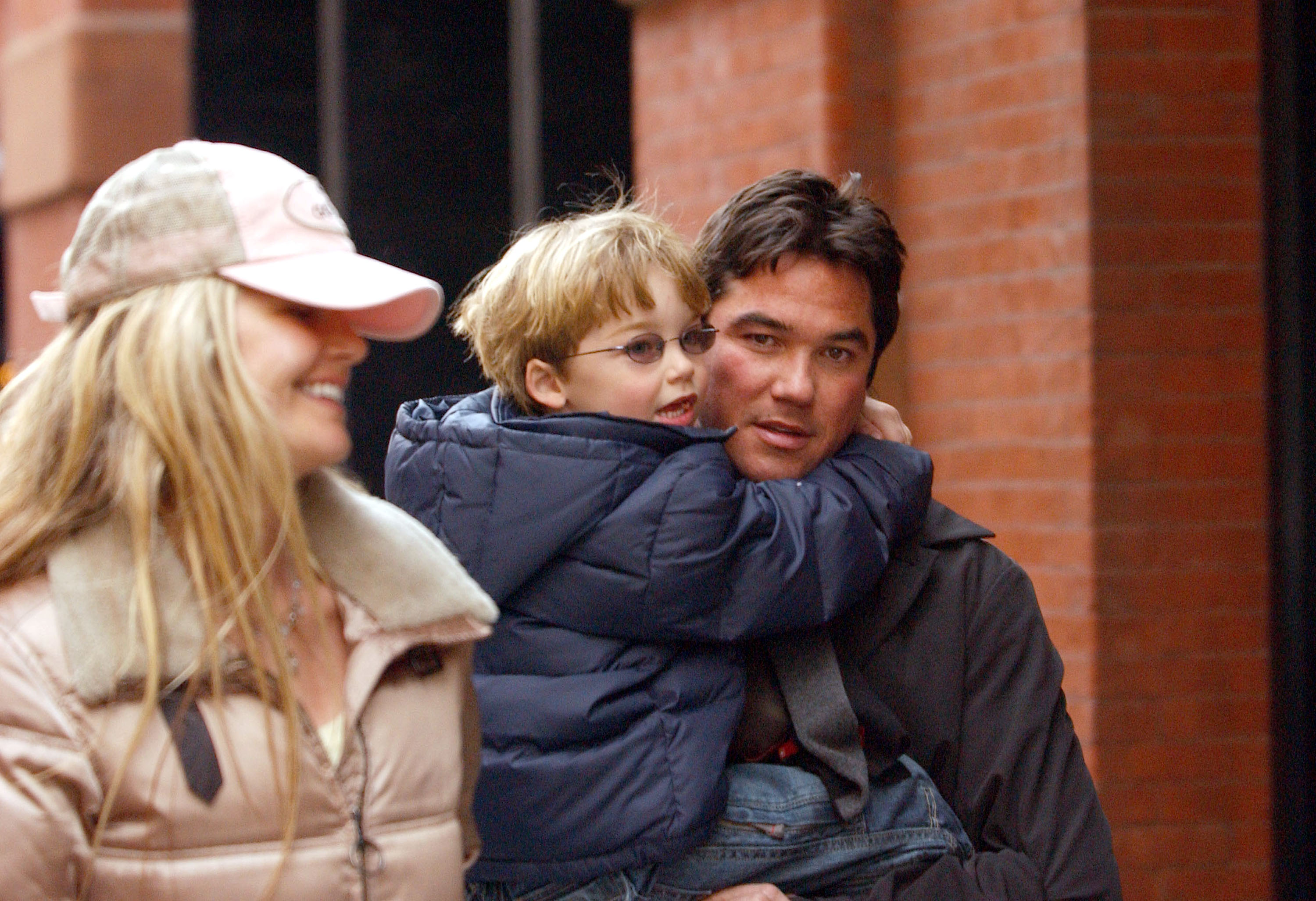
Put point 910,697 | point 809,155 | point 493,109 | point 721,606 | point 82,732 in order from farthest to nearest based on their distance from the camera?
point 493,109
point 809,155
point 910,697
point 721,606
point 82,732

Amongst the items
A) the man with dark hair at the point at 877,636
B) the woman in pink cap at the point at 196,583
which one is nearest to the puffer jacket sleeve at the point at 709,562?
the man with dark hair at the point at 877,636

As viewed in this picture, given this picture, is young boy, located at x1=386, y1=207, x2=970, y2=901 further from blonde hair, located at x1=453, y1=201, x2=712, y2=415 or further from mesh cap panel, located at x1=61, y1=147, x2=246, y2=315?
mesh cap panel, located at x1=61, y1=147, x2=246, y2=315

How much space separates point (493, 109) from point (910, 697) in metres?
4.81

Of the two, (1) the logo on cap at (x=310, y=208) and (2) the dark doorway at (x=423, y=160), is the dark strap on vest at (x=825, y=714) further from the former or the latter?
(2) the dark doorway at (x=423, y=160)

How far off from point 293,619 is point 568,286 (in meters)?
0.76

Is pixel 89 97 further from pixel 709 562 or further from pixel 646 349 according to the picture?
pixel 709 562

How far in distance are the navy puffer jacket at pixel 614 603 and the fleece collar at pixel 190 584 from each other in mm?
213

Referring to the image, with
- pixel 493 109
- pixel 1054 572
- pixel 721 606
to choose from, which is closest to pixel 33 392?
pixel 721 606

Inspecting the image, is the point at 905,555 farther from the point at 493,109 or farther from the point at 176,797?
the point at 493,109

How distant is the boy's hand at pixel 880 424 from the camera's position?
2.69 m

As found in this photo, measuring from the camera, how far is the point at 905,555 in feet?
8.24

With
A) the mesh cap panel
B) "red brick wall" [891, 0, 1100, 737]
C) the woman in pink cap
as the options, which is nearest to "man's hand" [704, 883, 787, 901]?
the woman in pink cap

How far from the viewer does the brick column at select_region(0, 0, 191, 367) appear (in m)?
9.12

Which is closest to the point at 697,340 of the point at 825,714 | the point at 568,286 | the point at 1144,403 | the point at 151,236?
the point at 568,286
